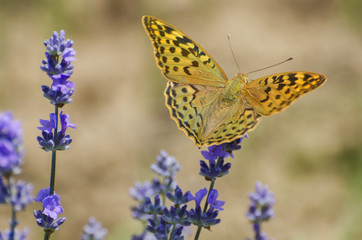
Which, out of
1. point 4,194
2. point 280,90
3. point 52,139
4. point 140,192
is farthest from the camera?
point 140,192

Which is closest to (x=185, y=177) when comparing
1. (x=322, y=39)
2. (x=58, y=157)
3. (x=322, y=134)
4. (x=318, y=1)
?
(x=58, y=157)

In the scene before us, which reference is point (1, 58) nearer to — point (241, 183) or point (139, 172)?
point (139, 172)

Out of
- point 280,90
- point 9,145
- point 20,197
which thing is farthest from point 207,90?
point 9,145

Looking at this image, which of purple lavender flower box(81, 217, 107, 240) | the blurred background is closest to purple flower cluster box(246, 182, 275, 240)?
purple lavender flower box(81, 217, 107, 240)

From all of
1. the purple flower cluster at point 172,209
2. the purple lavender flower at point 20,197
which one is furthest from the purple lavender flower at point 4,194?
the purple flower cluster at point 172,209

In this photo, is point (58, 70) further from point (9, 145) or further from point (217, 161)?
point (217, 161)

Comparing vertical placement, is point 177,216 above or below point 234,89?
below

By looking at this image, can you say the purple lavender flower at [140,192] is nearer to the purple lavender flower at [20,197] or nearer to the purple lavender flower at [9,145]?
the purple lavender flower at [20,197]
